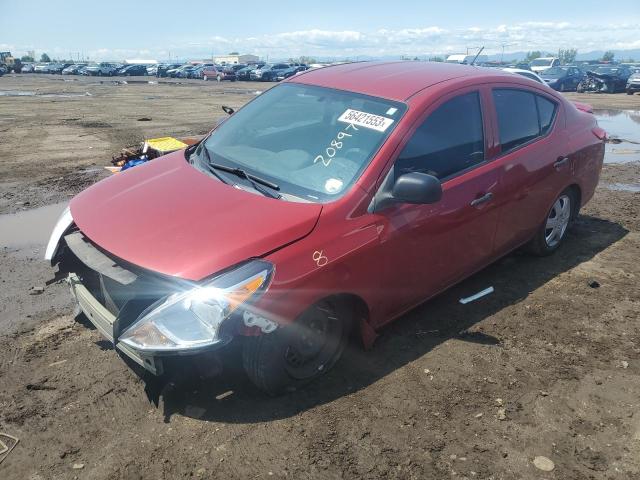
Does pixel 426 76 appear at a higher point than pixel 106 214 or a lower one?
higher

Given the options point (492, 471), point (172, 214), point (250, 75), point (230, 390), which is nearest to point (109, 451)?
point (230, 390)

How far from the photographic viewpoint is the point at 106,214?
318 cm

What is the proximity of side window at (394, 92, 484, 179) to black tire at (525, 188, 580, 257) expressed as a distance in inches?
57.9

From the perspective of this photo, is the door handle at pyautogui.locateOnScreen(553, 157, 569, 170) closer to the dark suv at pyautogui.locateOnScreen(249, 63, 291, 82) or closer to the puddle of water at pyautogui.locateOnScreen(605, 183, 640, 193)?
the puddle of water at pyautogui.locateOnScreen(605, 183, 640, 193)

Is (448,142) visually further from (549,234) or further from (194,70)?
(194,70)

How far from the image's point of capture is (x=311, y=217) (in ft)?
9.46

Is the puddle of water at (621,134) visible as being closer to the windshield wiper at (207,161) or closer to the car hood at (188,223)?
the windshield wiper at (207,161)

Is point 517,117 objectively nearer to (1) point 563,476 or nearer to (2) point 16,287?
(1) point 563,476

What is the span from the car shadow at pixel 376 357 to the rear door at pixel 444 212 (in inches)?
12.0

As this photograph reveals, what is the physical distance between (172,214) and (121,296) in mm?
544

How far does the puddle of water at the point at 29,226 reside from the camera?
557 centimetres

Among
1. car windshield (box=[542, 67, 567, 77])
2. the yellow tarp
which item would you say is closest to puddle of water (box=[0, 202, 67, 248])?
the yellow tarp

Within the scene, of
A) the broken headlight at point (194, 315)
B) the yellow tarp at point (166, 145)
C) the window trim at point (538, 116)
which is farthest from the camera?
the yellow tarp at point (166, 145)

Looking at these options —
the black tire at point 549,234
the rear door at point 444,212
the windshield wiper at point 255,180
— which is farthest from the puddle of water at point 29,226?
the black tire at point 549,234
